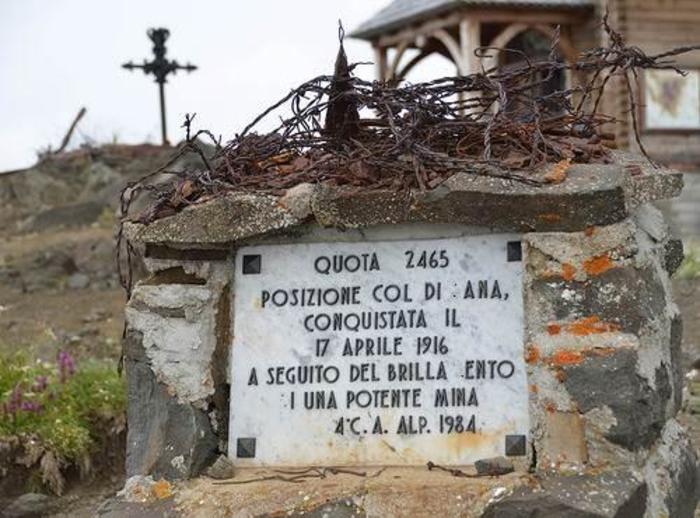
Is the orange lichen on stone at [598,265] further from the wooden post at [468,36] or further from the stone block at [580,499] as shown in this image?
the wooden post at [468,36]

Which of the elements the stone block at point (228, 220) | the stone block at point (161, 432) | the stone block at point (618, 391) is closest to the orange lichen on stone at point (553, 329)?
the stone block at point (618, 391)

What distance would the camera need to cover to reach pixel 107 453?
6.45m

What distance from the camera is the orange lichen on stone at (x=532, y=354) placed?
10.8 ft

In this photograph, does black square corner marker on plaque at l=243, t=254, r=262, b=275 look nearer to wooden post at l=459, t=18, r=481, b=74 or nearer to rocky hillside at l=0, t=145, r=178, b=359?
rocky hillside at l=0, t=145, r=178, b=359

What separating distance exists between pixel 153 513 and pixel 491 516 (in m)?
1.02

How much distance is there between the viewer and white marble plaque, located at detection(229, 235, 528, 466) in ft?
11.1

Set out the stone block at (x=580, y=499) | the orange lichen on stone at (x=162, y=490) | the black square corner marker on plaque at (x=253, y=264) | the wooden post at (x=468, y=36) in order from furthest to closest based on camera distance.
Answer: the wooden post at (x=468, y=36) → the black square corner marker on plaque at (x=253, y=264) → the orange lichen on stone at (x=162, y=490) → the stone block at (x=580, y=499)

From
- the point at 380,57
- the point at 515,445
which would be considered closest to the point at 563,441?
the point at 515,445

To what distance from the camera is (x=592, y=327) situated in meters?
3.25

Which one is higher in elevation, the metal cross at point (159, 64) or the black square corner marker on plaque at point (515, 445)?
the metal cross at point (159, 64)

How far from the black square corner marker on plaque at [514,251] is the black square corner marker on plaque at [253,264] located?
796mm

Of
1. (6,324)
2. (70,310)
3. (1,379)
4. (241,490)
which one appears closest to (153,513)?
(241,490)

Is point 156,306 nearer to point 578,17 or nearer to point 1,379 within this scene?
point 1,379

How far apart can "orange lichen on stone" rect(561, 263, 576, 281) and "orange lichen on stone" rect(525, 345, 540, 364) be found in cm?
22
